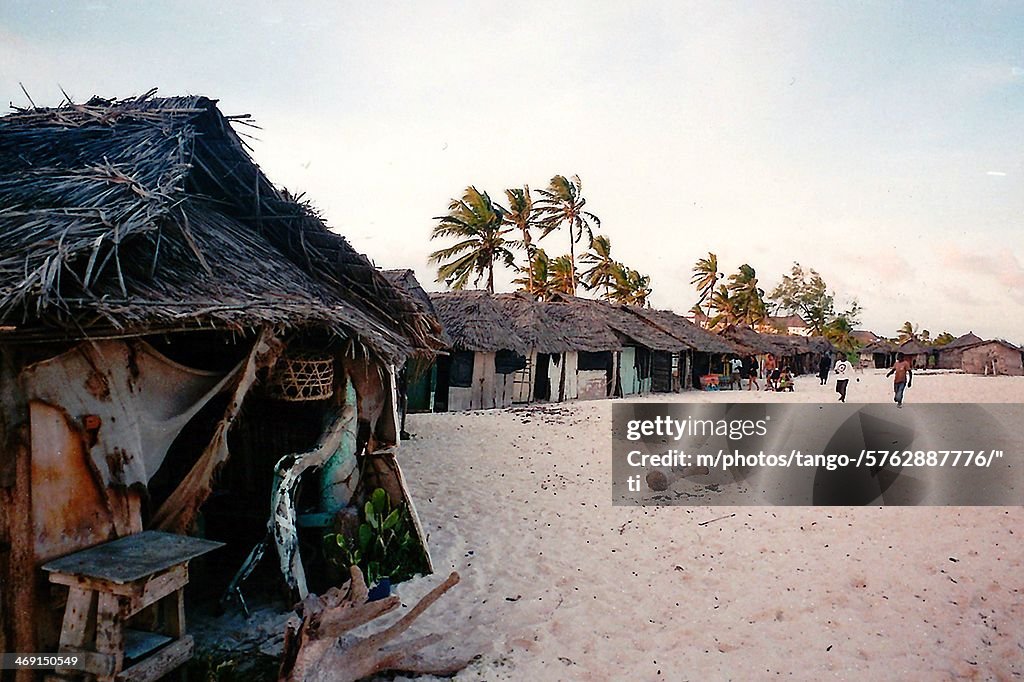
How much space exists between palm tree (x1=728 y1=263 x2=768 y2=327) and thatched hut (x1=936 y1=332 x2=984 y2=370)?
50.6 ft

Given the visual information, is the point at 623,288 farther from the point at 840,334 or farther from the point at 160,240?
the point at 160,240

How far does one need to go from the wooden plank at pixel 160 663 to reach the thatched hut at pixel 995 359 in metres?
46.8

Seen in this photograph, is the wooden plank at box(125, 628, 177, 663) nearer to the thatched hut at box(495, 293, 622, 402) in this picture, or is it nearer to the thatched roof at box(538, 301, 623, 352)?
the thatched hut at box(495, 293, 622, 402)

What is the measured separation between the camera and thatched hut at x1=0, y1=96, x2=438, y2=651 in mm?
3244

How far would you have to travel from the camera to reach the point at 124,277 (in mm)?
3672

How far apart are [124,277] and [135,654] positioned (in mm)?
2109

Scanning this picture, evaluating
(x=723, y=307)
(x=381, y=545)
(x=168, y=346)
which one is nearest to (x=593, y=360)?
(x=381, y=545)

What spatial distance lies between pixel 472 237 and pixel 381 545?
2158cm

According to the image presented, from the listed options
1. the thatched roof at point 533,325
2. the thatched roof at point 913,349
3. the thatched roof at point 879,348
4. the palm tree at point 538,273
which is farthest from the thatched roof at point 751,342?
the thatched roof at point 913,349

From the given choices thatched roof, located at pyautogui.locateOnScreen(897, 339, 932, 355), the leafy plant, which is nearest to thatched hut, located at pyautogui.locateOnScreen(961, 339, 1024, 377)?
thatched roof, located at pyautogui.locateOnScreen(897, 339, 932, 355)

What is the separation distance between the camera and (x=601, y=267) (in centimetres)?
3578

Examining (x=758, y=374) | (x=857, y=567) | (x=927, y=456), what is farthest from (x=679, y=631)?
(x=758, y=374)

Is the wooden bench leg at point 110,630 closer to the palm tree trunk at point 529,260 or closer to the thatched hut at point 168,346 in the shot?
the thatched hut at point 168,346

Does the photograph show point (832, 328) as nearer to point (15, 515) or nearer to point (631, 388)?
point (631, 388)
